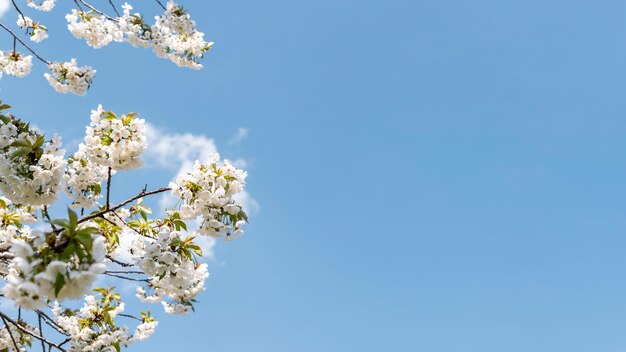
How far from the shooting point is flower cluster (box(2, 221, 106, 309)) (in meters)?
2.40

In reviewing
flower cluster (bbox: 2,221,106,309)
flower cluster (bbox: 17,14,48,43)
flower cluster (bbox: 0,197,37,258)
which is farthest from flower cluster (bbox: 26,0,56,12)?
flower cluster (bbox: 2,221,106,309)

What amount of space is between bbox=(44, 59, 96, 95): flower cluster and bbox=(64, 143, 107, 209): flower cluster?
7.73ft

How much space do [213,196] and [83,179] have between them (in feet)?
3.85

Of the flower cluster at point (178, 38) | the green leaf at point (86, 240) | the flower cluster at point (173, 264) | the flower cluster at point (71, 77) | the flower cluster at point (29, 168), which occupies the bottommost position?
the green leaf at point (86, 240)

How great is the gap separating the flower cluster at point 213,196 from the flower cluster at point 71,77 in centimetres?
290

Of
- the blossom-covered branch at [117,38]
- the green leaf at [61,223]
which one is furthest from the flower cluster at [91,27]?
the green leaf at [61,223]

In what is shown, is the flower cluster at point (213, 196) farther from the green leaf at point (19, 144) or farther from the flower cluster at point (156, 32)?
the flower cluster at point (156, 32)

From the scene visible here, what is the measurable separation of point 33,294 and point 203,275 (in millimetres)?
2589

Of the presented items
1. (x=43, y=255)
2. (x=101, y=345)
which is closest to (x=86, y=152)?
(x=101, y=345)

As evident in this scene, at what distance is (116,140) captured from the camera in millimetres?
4578

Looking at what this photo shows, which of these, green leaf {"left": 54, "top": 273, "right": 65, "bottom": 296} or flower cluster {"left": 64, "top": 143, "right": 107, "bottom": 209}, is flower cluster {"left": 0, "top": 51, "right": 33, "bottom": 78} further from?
green leaf {"left": 54, "top": 273, "right": 65, "bottom": 296}

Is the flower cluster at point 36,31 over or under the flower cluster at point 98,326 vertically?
over

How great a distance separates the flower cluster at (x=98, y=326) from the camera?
5.04m

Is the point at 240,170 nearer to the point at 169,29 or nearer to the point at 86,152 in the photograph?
the point at 86,152
